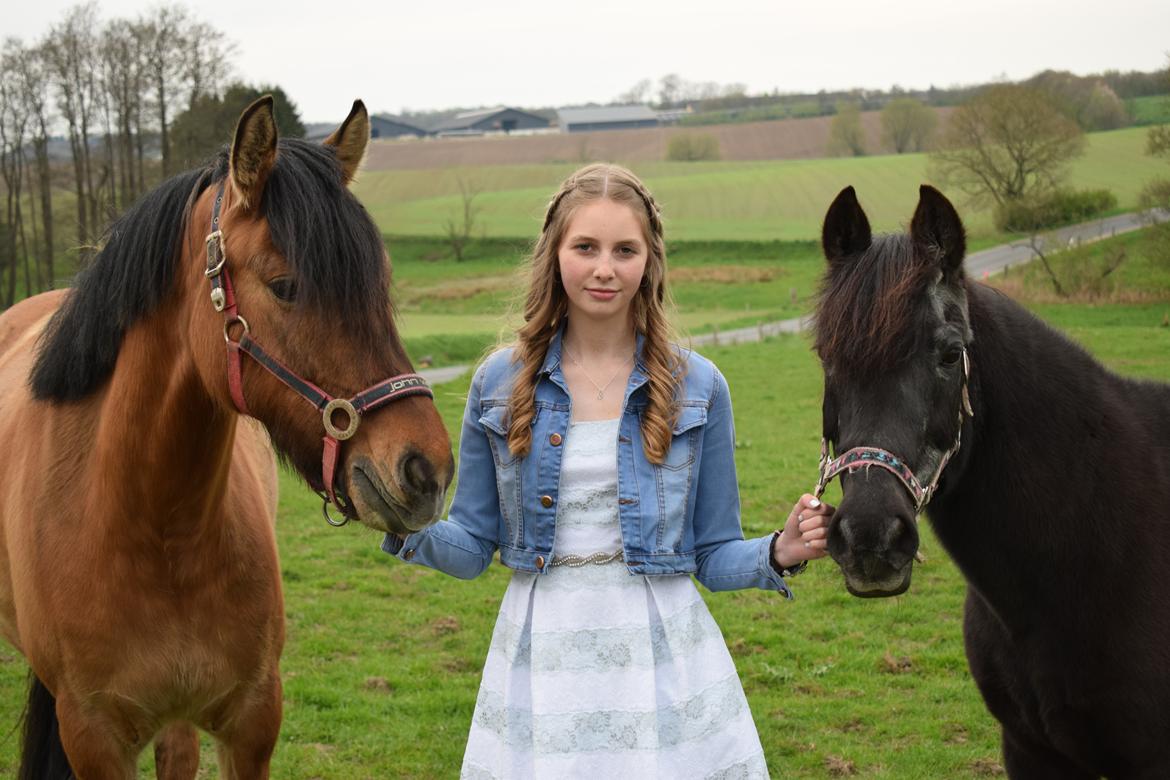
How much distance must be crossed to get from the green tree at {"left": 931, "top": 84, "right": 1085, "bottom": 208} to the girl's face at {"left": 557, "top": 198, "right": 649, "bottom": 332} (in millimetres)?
41613

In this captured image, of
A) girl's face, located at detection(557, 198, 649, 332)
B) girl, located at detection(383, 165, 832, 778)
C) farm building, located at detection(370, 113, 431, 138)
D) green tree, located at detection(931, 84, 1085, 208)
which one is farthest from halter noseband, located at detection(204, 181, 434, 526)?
farm building, located at detection(370, 113, 431, 138)

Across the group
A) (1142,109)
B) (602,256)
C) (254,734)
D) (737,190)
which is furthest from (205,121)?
(1142,109)

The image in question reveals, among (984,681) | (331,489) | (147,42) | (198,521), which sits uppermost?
(147,42)

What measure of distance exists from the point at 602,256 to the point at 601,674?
42.0 inches

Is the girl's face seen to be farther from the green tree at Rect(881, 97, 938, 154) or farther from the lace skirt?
the green tree at Rect(881, 97, 938, 154)

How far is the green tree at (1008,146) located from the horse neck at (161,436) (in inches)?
1652

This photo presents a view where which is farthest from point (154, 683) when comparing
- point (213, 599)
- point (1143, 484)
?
point (1143, 484)

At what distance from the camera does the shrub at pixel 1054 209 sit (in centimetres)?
3684

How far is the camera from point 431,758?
5156 millimetres

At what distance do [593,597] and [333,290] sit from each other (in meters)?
1.00

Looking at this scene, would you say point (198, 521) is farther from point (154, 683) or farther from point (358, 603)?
point (358, 603)

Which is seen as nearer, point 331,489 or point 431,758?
point 331,489

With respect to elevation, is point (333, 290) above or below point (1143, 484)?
above

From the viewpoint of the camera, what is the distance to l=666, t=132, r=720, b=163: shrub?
242ft
